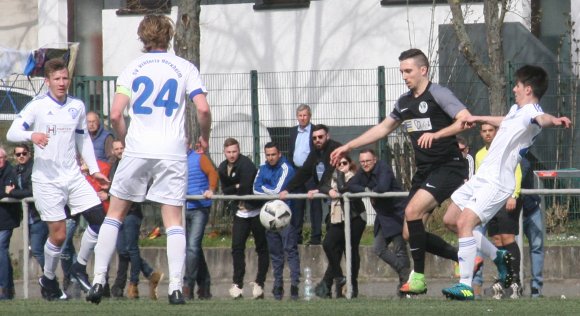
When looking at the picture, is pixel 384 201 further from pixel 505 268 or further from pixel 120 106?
pixel 120 106

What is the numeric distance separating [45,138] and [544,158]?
30.2 feet

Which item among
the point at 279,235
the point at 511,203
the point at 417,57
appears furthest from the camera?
the point at 279,235

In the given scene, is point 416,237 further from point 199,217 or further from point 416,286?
point 199,217

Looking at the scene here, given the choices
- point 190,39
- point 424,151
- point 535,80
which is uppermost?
point 190,39

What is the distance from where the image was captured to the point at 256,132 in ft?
65.4

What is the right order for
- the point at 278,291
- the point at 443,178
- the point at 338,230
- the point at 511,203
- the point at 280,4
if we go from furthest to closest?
the point at 280,4 < the point at 278,291 < the point at 338,230 < the point at 511,203 < the point at 443,178

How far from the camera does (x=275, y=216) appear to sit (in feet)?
48.9

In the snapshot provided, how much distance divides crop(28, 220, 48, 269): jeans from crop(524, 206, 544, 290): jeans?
18.6 ft

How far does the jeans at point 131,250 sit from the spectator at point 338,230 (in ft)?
7.08

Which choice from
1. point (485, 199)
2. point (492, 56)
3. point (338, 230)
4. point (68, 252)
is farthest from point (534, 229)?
point (492, 56)

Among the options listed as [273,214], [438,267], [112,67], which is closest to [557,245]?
[438,267]

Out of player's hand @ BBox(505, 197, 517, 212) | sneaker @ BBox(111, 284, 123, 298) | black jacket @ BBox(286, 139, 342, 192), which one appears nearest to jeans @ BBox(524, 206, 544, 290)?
player's hand @ BBox(505, 197, 517, 212)

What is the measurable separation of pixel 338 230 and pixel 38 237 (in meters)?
3.60

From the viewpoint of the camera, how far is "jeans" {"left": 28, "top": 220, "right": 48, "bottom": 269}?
15641 mm
